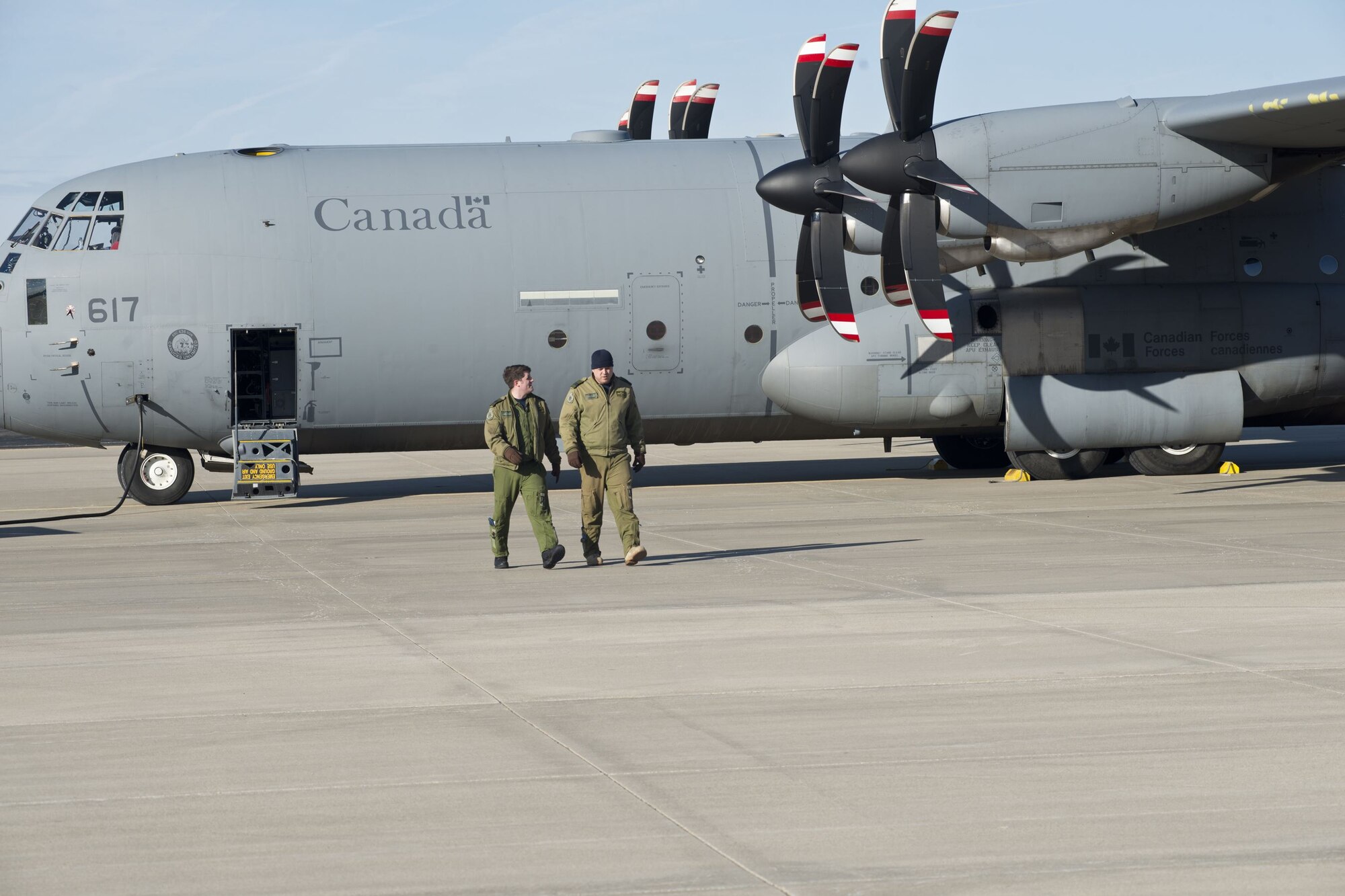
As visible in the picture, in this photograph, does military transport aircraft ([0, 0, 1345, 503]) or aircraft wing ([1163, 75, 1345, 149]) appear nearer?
aircraft wing ([1163, 75, 1345, 149])

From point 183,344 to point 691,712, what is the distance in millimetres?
12929

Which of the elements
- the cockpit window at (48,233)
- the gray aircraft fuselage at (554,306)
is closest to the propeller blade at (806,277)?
the gray aircraft fuselage at (554,306)

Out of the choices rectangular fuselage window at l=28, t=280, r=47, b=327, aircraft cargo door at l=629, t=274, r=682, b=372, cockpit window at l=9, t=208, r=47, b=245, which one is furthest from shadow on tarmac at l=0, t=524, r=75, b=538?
aircraft cargo door at l=629, t=274, r=682, b=372

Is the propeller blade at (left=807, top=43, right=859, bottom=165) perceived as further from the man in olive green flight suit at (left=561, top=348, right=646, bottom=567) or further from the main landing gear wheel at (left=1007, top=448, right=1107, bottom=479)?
the man in olive green flight suit at (left=561, top=348, right=646, bottom=567)

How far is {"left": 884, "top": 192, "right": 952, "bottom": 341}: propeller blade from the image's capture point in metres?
17.1

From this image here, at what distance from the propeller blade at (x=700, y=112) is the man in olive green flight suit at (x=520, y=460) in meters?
10.1

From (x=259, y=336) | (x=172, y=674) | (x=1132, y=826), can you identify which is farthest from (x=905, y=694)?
(x=259, y=336)

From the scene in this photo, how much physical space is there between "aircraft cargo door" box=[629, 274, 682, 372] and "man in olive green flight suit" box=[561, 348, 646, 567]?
19.9ft

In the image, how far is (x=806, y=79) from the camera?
715 inches

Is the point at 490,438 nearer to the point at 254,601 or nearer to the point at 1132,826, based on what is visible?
the point at 254,601

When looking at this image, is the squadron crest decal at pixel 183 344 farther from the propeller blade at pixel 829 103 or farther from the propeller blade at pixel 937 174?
the propeller blade at pixel 937 174

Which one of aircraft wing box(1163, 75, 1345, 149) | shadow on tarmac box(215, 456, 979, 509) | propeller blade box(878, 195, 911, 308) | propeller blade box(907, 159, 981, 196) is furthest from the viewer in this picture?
shadow on tarmac box(215, 456, 979, 509)

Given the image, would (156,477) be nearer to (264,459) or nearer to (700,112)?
(264,459)

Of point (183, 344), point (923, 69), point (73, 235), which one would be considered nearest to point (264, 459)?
point (183, 344)
